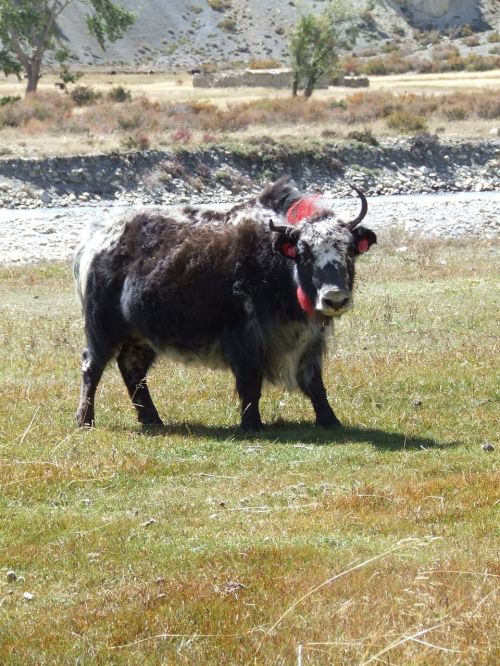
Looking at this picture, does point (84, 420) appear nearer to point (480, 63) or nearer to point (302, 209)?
point (302, 209)

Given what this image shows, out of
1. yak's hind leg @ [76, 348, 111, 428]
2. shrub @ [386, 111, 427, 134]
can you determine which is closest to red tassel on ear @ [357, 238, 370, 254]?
yak's hind leg @ [76, 348, 111, 428]

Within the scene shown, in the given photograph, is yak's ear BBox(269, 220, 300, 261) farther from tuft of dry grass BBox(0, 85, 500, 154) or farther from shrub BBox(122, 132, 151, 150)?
shrub BBox(122, 132, 151, 150)

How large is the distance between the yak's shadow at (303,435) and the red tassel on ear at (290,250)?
1499 millimetres

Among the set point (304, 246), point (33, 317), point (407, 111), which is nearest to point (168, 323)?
point (304, 246)

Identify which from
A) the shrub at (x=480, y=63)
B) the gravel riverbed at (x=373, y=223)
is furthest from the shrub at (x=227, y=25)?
the gravel riverbed at (x=373, y=223)

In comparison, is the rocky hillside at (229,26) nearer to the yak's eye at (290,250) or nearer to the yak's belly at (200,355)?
the yak's belly at (200,355)

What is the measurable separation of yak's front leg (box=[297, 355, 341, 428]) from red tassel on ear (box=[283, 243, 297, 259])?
985mm

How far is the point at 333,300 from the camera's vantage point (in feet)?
31.2

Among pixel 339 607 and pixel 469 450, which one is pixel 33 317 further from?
pixel 339 607

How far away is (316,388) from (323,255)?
49.2 inches

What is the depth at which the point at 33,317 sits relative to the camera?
1784 centimetres

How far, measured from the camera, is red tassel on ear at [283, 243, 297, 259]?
9977mm

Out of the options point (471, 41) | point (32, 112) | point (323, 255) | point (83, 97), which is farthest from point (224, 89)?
point (323, 255)

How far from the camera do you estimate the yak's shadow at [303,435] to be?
9.59 m
